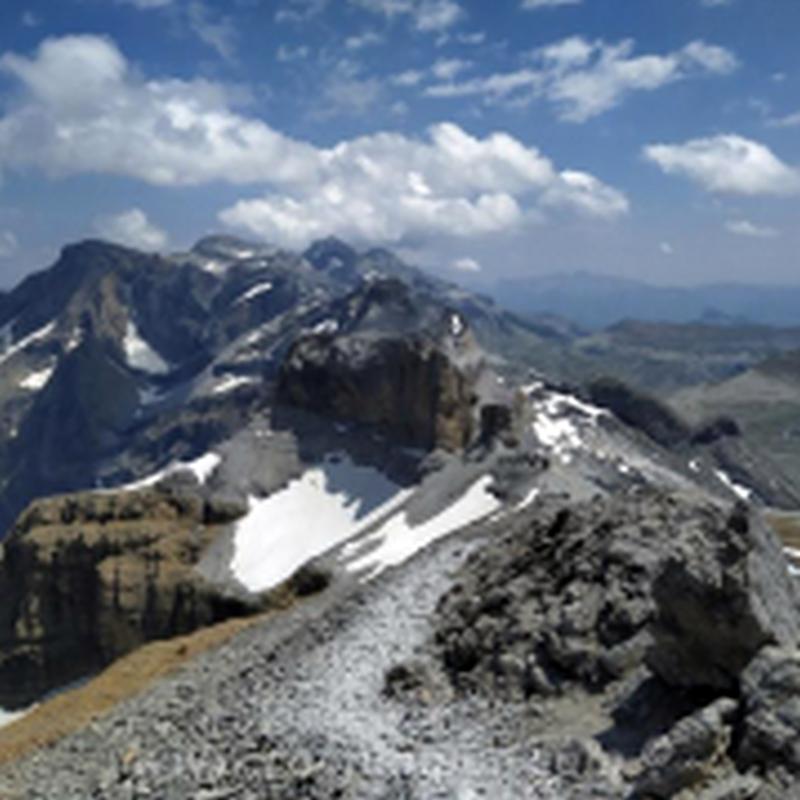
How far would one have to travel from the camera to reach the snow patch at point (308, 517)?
8244 centimetres

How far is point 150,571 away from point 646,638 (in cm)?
6208

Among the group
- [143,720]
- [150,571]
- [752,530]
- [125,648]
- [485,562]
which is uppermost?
[752,530]

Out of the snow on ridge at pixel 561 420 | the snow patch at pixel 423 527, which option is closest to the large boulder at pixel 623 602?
the snow patch at pixel 423 527

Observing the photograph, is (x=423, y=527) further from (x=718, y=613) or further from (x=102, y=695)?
(x=718, y=613)

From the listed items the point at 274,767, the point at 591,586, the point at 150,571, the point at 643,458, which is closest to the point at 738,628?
the point at 591,586

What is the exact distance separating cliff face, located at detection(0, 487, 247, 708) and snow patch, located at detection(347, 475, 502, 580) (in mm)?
14512

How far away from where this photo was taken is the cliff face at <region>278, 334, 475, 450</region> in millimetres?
117188

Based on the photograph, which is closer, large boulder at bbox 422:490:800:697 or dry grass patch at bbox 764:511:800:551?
large boulder at bbox 422:490:800:697

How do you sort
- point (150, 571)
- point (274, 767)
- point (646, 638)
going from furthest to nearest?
point (150, 571) < point (646, 638) < point (274, 767)

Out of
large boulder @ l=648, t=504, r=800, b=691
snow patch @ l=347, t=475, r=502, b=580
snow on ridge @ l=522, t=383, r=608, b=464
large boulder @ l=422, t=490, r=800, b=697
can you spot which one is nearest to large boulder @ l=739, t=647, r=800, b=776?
large boulder @ l=648, t=504, r=800, b=691

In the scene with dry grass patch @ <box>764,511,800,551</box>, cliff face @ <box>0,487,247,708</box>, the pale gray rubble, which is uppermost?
the pale gray rubble

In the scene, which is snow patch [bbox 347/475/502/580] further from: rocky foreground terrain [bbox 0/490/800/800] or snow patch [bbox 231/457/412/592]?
rocky foreground terrain [bbox 0/490/800/800]

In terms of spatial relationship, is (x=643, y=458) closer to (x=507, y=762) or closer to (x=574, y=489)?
(x=574, y=489)

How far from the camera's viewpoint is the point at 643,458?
155 m
